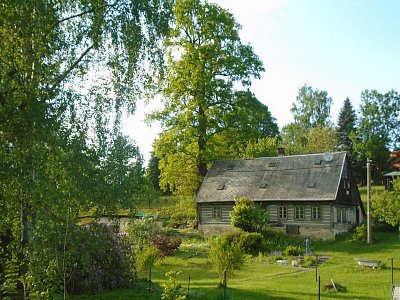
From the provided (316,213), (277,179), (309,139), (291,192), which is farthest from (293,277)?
(309,139)

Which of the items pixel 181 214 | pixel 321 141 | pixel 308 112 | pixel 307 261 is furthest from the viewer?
pixel 308 112

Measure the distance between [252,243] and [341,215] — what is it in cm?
921

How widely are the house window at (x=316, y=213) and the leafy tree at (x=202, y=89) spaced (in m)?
9.33

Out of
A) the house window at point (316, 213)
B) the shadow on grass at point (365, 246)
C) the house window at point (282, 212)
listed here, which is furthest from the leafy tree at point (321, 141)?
the shadow on grass at point (365, 246)

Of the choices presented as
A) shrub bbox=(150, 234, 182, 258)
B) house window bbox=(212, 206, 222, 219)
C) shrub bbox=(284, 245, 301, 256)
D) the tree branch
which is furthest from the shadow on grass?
the tree branch

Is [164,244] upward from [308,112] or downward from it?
downward

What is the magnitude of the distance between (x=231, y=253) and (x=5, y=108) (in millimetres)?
10968

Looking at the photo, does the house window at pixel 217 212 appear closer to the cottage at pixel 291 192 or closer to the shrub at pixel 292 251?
the cottage at pixel 291 192

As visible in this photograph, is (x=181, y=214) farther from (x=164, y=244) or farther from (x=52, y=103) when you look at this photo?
(x=52, y=103)

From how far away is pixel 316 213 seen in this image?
1362 inches

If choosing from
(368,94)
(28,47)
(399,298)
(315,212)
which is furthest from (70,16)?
(368,94)

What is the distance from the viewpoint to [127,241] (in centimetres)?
2111

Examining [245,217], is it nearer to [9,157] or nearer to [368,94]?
[9,157]

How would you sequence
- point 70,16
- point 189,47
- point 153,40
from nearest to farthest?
1. point 70,16
2. point 153,40
3. point 189,47
